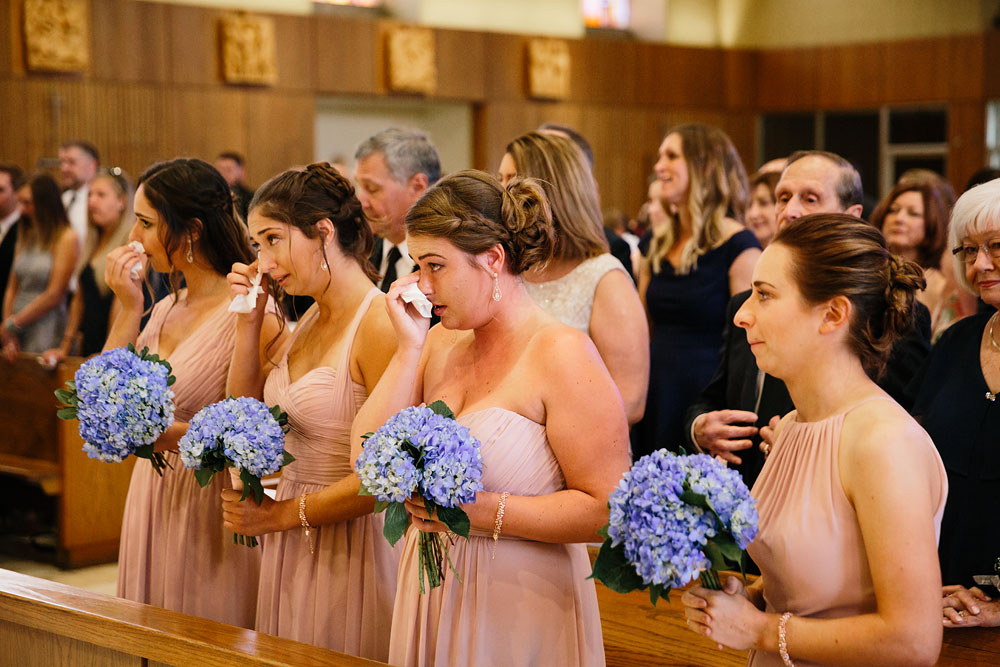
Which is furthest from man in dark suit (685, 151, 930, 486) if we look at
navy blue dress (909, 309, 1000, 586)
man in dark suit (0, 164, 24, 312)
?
man in dark suit (0, 164, 24, 312)

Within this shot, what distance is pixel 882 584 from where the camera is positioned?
1822 mm

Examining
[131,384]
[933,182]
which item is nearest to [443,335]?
[131,384]

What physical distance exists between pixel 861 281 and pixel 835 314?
0.08 m

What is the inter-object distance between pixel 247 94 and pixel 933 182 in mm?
9639

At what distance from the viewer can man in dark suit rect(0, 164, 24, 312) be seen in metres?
7.80

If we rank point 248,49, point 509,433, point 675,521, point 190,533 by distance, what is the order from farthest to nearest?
point 248,49
point 190,533
point 509,433
point 675,521

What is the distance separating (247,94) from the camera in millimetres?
12844

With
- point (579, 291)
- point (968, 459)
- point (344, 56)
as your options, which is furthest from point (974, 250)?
point (344, 56)

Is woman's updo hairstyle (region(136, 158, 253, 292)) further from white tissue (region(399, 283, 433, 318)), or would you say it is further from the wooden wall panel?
the wooden wall panel

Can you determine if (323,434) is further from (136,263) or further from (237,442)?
(136,263)

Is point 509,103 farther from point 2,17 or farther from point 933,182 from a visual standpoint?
point 933,182

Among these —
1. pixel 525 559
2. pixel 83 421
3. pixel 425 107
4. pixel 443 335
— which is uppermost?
pixel 425 107

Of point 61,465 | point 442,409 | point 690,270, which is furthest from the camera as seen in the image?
point 61,465

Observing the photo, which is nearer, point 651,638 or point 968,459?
point 968,459
